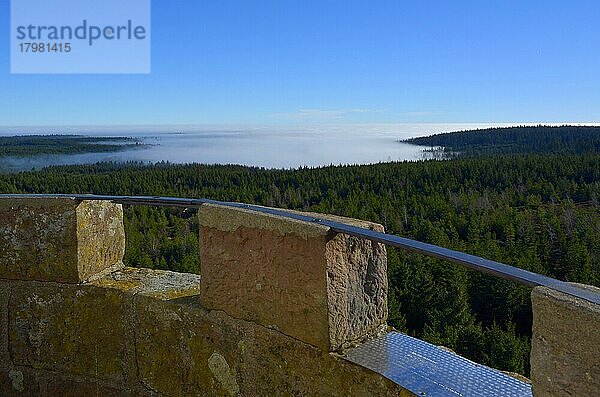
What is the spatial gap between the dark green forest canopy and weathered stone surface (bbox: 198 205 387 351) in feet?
192

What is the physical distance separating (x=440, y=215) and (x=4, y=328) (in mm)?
38220

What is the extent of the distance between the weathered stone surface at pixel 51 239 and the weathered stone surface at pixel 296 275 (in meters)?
0.75

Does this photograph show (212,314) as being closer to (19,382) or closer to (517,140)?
(19,382)

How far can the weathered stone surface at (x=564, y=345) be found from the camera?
116 cm

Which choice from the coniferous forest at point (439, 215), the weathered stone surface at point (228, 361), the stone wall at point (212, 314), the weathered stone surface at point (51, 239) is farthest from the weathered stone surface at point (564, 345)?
the coniferous forest at point (439, 215)

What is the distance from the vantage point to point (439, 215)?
3947 centimetres

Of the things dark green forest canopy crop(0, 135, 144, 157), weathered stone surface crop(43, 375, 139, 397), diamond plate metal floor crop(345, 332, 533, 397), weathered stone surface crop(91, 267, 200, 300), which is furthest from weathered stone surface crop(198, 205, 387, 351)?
dark green forest canopy crop(0, 135, 144, 157)

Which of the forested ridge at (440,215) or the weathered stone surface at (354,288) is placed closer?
the weathered stone surface at (354,288)

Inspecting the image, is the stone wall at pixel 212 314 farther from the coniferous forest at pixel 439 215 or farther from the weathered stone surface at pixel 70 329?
the coniferous forest at pixel 439 215

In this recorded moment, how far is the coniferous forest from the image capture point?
2358 centimetres

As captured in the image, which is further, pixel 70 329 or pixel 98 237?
pixel 98 237

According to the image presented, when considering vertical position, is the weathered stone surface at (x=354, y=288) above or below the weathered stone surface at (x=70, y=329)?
above

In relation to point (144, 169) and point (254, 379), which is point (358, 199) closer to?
point (144, 169)

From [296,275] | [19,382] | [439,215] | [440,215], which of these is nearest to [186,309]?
[296,275]
